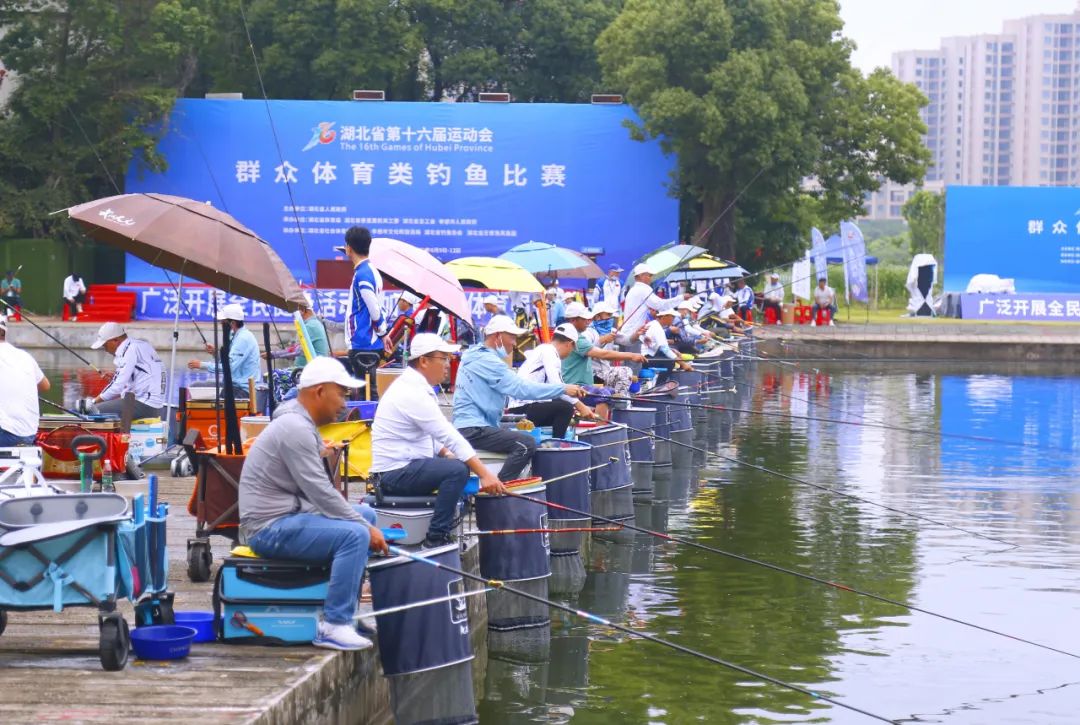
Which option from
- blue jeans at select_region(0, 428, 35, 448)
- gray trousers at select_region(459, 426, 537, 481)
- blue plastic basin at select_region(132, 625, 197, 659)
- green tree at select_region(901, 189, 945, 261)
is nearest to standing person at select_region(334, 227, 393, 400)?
gray trousers at select_region(459, 426, 537, 481)

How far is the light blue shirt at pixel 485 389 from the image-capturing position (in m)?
9.90

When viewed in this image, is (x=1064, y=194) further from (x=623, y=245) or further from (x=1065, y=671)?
(x=1065, y=671)

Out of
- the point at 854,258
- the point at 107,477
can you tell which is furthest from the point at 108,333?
the point at 854,258

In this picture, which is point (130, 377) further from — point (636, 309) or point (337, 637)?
point (636, 309)

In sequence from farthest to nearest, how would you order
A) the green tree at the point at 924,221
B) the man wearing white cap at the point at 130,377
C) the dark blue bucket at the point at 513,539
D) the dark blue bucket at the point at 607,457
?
the green tree at the point at 924,221
the man wearing white cap at the point at 130,377
the dark blue bucket at the point at 607,457
the dark blue bucket at the point at 513,539

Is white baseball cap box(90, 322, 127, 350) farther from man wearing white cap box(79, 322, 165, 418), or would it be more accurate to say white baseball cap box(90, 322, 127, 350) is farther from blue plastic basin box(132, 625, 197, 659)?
blue plastic basin box(132, 625, 197, 659)

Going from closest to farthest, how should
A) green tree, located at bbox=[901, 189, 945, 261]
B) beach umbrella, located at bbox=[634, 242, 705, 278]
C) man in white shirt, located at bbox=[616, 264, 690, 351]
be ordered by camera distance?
1. man in white shirt, located at bbox=[616, 264, 690, 351]
2. beach umbrella, located at bbox=[634, 242, 705, 278]
3. green tree, located at bbox=[901, 189, 945, 261]

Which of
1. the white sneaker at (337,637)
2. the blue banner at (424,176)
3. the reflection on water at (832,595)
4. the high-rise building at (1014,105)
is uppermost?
the high-rise building at (1014,105)

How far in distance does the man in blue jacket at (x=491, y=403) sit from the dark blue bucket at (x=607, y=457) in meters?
2.14

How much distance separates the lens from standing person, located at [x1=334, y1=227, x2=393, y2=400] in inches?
426

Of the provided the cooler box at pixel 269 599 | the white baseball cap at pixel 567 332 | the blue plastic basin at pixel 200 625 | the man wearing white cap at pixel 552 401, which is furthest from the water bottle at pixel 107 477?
the cooler box at pixel 269 599

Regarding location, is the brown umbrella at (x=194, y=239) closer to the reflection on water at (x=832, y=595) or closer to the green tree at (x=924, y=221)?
the reflection on water at (x=832, y=595)

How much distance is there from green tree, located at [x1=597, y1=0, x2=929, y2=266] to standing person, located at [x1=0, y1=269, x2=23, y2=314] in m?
14.5

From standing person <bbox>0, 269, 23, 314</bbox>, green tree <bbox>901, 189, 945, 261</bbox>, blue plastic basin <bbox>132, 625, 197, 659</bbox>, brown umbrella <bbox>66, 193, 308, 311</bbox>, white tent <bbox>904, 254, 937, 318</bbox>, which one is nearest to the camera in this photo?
blue plastic basin <bbox>132, 625, 197, 659</bbox>
